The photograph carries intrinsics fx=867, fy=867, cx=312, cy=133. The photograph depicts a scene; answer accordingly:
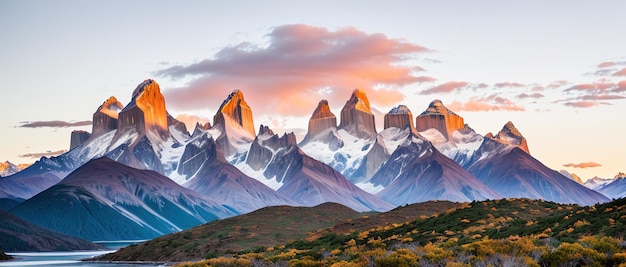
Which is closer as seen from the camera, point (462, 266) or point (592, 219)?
point (462, 266)

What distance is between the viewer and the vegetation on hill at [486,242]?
296 ft

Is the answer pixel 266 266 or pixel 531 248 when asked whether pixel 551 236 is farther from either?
pixel 266 266

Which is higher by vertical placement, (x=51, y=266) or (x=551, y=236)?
(x=551, y=236)

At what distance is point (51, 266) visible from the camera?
195 meters

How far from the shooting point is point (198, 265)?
109 metres

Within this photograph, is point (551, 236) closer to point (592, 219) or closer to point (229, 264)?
point (592, 219)

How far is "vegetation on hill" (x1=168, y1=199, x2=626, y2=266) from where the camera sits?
90312 millimetres

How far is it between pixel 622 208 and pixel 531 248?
38.9m

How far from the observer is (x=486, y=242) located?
10494 centimetres

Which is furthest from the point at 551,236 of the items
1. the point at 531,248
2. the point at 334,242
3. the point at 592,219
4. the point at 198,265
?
the point at 334,242

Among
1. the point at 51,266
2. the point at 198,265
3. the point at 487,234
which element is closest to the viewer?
the point at 198,265

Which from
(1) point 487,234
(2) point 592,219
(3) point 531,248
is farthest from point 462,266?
(1) point 487,234

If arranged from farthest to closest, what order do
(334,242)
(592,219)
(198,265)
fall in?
(334,242) → (592,219) → (198,265)

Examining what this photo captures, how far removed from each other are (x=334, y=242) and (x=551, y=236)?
62.5 metres
